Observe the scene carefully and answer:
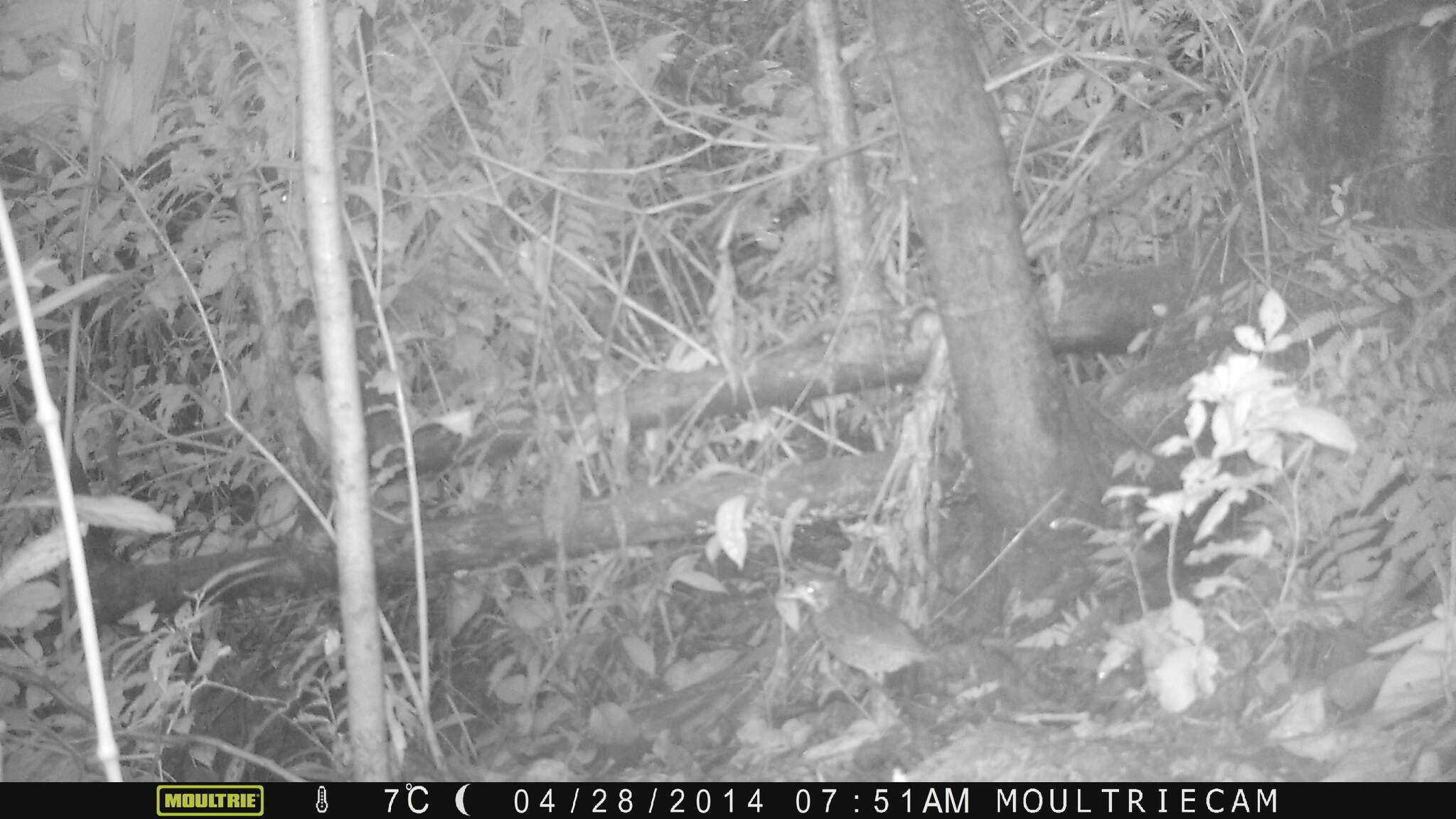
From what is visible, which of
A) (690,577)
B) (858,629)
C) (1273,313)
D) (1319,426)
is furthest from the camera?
(690,577)

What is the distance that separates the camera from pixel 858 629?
2.34 metres

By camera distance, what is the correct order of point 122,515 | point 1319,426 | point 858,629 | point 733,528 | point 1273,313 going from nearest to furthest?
1. point 122,515
2. point 1319,426
3. point 1273,313
4. point 858,629
5. point 733,528

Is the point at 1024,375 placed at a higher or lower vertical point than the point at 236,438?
higher

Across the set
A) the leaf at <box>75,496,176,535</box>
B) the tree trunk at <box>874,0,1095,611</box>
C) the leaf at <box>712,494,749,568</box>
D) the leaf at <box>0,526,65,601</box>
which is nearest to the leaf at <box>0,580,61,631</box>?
the leaf at <box>0,526,65,601</box>

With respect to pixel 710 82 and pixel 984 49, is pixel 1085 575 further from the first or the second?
pixel 710 82

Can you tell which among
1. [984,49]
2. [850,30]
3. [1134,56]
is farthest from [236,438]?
[1134,56]

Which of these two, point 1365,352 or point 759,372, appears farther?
point 759,372

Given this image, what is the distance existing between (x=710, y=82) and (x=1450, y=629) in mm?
2202

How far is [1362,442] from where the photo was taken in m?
2.26

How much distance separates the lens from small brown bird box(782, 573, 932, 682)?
2.29m
